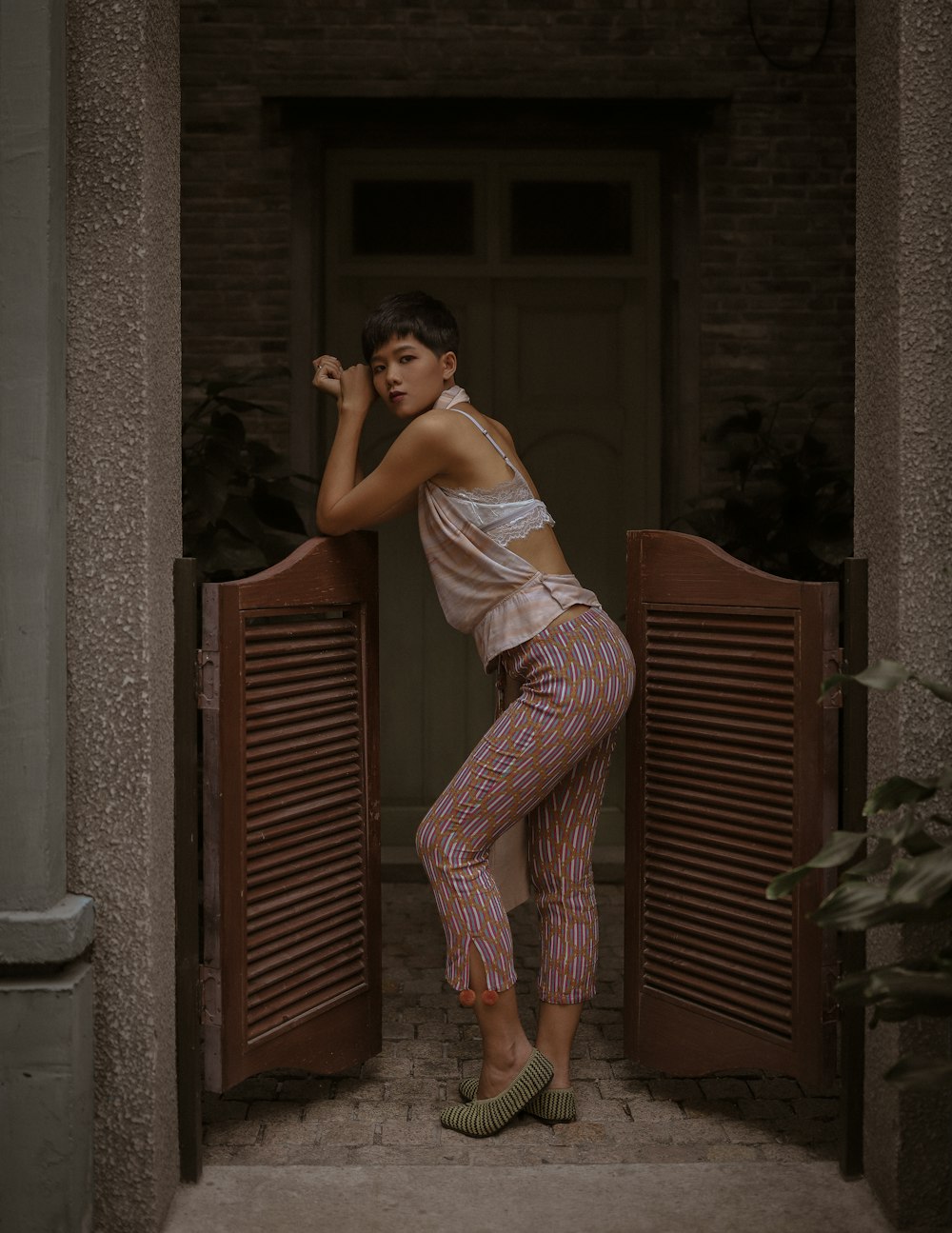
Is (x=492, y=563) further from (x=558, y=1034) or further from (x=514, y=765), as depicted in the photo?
(x=558, y=1034)

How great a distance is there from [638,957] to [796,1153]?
2.04 feet

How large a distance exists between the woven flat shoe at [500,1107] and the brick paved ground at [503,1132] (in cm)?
4

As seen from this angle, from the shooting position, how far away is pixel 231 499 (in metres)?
3.90

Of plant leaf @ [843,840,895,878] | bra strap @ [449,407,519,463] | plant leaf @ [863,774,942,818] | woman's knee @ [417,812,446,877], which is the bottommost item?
woman's knee @ [417,812,446,877]

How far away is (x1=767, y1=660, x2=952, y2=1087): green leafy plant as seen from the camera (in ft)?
7.04

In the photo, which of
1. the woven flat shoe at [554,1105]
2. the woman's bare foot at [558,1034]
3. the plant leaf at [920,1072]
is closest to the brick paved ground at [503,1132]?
the woven flat shoe at [554,1105]

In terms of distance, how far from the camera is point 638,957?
3.40 metres

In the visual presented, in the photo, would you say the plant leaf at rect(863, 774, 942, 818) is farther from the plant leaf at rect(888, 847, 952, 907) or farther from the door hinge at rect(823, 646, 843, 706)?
the door hinge at rect(823, 646, 843, 706)

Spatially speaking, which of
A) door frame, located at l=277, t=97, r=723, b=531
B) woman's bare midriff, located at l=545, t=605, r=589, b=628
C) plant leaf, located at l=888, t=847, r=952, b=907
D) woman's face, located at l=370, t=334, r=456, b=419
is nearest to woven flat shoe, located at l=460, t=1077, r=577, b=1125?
woman's bare midriff, located at l=545, t=605, r=589, b=628

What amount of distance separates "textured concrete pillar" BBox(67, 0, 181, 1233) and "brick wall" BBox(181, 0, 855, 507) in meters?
3.28

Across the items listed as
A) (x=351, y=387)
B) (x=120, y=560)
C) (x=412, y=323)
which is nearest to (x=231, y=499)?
(x=351, y=387)

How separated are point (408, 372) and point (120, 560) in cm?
94

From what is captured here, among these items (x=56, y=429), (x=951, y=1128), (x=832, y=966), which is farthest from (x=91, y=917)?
(x=951, y=1128)

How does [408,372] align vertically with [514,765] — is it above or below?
above
